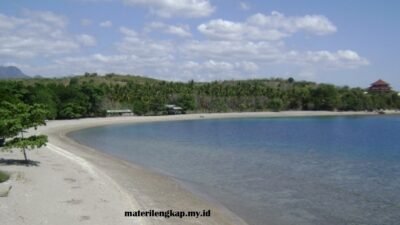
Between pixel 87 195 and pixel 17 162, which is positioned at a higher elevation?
pixel 17 162

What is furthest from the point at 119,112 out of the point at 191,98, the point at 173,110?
the point at 191,98

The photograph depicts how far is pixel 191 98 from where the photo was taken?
13675 cm

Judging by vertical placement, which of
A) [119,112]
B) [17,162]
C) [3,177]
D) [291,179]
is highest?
[119,112]

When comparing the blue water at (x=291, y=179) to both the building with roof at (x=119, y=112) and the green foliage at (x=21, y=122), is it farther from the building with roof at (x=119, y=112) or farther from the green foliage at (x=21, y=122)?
the building with roof at (x=119, y=112)

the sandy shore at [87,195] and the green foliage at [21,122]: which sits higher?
the green foliage at [21,122]

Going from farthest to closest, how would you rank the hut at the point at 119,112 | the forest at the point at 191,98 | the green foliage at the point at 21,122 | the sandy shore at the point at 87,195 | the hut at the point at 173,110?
the hut at the point at 173,110
the hut at the point at 119,112
the forest at the point at 191,98
the green foliage at the point at 21,122
the sandy shore at the point at 87,195

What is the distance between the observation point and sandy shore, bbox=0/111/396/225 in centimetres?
1488

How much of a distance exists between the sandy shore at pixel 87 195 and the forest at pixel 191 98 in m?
63.6

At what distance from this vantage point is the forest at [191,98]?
9700 cm

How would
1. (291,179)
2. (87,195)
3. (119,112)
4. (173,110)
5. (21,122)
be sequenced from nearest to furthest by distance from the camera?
(87,195) < (21,122) < (291,179) < (119,112) < (173,110)

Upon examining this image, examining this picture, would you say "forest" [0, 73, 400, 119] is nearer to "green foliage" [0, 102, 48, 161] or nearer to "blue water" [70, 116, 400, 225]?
"blue water" [70, 116, 400, 225]

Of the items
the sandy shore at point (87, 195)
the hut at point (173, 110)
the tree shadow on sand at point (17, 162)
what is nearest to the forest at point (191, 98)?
the hut at point (173, 110)

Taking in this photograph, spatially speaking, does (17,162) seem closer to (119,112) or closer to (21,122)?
(21,122)

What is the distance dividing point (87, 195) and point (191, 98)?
11867 cm
